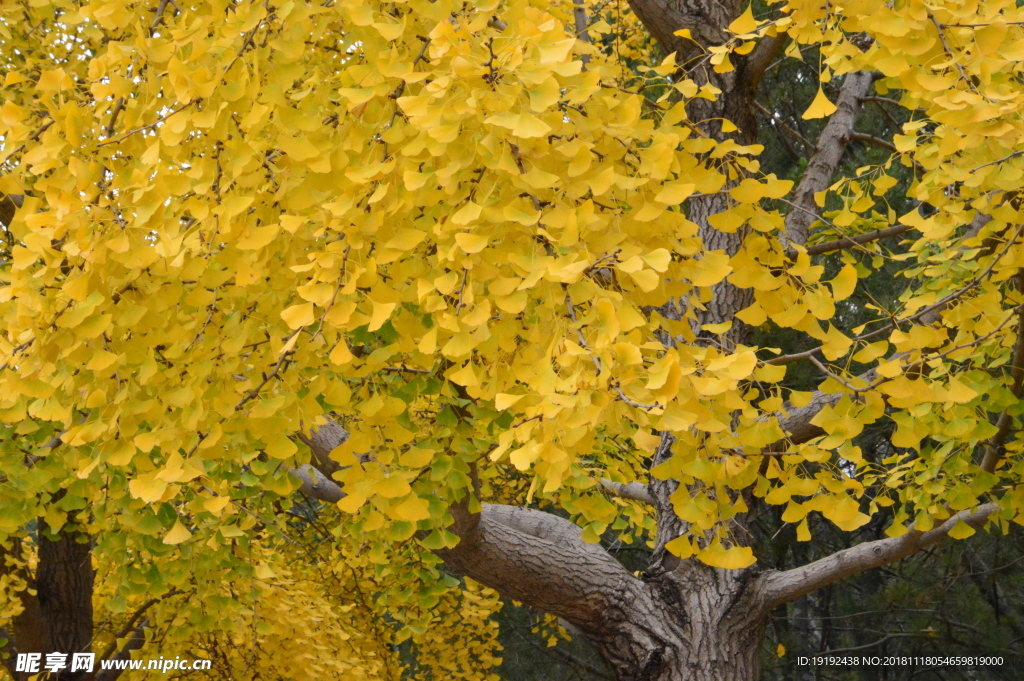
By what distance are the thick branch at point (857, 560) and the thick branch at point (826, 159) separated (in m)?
1.40

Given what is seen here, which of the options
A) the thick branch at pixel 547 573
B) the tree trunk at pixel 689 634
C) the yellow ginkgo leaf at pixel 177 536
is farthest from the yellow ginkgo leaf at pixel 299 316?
the tree trunk at pixel 689 634

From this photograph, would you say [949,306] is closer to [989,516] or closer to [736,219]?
[989,516]

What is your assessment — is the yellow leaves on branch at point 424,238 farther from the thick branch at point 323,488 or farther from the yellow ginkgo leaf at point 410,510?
the thick branch at point 323,488

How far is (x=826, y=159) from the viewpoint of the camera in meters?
4.40

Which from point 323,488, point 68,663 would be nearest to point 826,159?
point 323,488

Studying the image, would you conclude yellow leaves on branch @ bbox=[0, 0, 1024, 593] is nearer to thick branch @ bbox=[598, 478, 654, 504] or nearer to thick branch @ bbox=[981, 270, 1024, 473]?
thick branch @ bbox=[981, 270, 1024, 473]

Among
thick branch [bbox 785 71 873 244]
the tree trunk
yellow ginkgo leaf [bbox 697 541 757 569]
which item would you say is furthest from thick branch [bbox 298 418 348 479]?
thick branch [bbox 785 71 873 244]

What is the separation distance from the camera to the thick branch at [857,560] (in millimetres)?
3553

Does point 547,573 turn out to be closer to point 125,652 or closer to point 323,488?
point 323,488

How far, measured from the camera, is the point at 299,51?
180 centimetres

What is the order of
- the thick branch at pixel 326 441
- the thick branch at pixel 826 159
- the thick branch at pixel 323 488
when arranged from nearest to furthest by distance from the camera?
1. the thick branch at pixel 326 441
2. the thick branch at pixel 323 488
3. the thick branch at pixel 826 159

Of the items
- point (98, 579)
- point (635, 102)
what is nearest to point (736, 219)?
point (635, 102)

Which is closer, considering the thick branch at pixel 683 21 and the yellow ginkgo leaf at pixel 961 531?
the yellow ginkgo leaf at pixel 961 531

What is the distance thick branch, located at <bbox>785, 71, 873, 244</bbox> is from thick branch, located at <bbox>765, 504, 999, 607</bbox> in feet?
4.59
